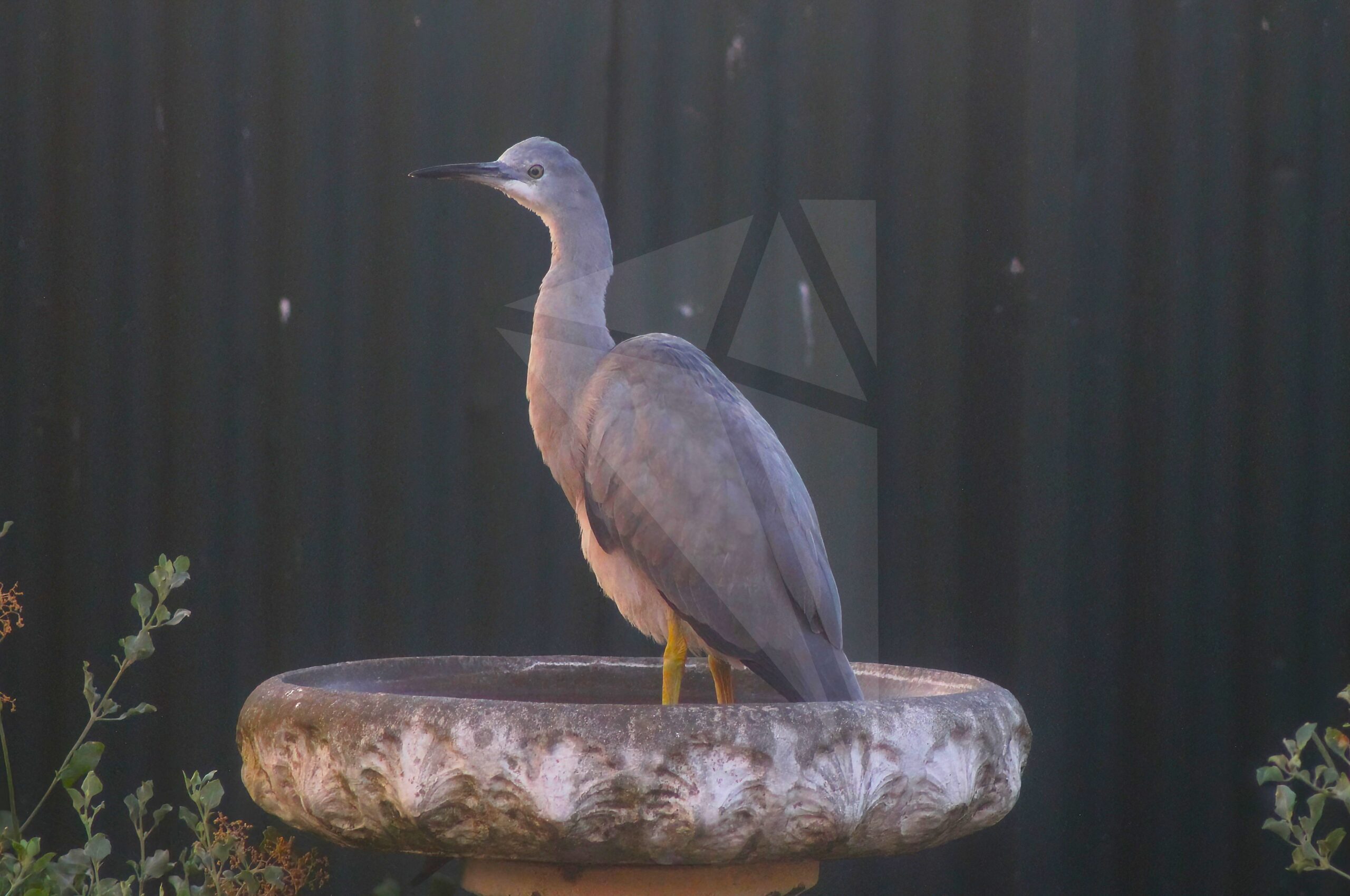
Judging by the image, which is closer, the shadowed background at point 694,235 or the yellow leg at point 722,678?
the yellow leg at point 722,678

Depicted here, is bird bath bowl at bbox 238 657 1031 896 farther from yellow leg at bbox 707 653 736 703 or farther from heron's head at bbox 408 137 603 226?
heron's head at bbox 408 137 603 226

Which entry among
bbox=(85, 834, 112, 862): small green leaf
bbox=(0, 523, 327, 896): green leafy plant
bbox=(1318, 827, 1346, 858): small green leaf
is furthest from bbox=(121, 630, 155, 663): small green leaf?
bbox=(1318, 827, 1346, 858): small green leaf

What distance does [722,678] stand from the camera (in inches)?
82.5

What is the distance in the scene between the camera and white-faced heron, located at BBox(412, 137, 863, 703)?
1892mm

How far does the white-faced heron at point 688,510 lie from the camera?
1.89m

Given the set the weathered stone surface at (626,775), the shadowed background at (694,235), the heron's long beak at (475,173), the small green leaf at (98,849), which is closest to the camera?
the weathered stone surface at (626,775)

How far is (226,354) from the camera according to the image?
2939 mm

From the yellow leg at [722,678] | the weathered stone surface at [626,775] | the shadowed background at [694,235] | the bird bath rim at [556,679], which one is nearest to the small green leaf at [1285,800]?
the bird bath rim at [556,679]

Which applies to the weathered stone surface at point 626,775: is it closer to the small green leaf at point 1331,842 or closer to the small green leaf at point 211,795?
the small green leaf at point 211,795

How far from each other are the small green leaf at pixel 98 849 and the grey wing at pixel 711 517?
0.86m

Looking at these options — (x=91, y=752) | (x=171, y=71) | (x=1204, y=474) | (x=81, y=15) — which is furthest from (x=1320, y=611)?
(x=81, y=15)

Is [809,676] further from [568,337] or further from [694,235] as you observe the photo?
[694,235]

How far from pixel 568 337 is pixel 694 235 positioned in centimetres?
84

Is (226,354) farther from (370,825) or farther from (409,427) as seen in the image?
(370,825)
